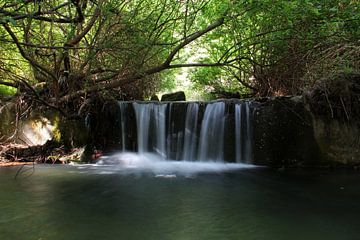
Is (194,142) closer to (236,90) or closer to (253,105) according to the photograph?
(253,105)

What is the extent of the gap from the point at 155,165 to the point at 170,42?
8.83 ft

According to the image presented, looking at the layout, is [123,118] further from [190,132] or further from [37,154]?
[37,154]

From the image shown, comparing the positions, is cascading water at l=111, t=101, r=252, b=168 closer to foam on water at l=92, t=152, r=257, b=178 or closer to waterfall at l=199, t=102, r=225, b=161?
waterfall at l=199, t=102, r=225, b=161

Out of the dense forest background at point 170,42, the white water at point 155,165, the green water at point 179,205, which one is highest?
the dense forest background at point 170,42

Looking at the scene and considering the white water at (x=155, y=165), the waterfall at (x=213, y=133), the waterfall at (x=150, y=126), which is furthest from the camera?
the waterfall at (x=150, y=126)

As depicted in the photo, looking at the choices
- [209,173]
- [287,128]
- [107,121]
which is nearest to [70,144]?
[107,121]

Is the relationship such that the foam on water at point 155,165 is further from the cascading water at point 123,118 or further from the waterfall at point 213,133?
the cascading water at point 123,118

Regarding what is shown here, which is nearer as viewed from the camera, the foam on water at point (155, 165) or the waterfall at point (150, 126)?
the foam on water at point (155, 165)

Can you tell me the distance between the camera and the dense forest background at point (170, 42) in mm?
6198

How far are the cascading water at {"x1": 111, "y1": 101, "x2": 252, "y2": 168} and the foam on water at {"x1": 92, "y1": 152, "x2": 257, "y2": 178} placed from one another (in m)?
0.17

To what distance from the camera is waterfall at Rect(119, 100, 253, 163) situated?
781cm

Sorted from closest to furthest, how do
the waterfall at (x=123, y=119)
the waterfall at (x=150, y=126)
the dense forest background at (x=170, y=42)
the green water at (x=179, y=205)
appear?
1. the green water at (x=179, y=205)
2. the dense forest background at (x=170, y=42)
3. the waterfall at (x=150, y=126)
4. the waterfall at (x=123, y=119)

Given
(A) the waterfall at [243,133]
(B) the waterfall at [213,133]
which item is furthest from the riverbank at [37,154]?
(A) the waterfall at [243,133]

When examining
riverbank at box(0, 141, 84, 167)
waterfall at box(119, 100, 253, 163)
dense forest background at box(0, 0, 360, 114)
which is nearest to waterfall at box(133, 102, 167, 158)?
waterfall at box(119, 100, 253, 163)
